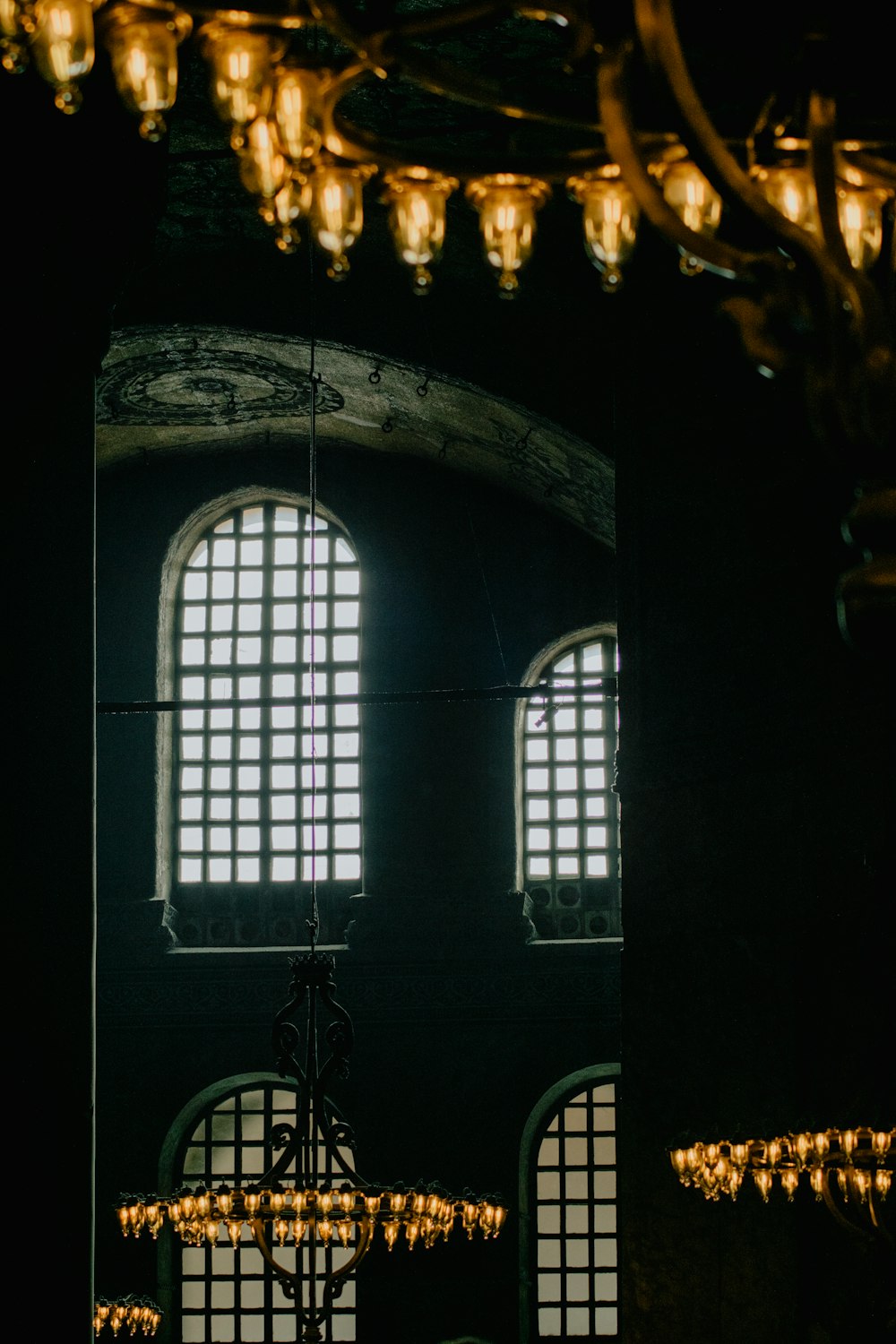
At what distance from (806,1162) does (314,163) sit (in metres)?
5.87

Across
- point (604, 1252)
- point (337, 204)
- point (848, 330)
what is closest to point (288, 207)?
point (337, 204)

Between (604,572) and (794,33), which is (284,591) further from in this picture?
(794,33)

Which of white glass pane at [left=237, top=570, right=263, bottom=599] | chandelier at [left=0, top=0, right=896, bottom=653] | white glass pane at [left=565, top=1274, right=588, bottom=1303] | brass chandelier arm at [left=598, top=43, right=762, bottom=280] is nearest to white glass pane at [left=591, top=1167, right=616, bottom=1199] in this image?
white glass pane at [left=565, top=1274, right=588, bottom=1303]

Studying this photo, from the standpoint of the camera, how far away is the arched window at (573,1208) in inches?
622

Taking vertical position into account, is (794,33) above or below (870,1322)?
above

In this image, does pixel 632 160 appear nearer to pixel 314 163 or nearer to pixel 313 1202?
pixel 314 163

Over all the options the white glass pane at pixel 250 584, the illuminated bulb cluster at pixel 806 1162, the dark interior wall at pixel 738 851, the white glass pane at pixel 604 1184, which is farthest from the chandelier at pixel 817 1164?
the white glass pane at pixel 250 584

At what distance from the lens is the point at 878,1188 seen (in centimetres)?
782

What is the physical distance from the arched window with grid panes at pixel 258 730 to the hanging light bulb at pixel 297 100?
13314 mm

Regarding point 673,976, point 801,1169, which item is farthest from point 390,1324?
point 801,1169

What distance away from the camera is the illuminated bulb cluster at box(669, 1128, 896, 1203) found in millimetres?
7762

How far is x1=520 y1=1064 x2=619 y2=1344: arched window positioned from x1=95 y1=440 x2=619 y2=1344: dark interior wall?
0.20m

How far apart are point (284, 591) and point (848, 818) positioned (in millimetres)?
9357

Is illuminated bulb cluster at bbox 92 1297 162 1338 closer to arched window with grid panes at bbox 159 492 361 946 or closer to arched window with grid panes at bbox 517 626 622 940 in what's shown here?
arched window with grid panes at bbox 159 492 361 946
